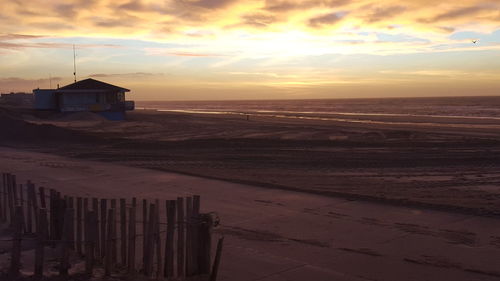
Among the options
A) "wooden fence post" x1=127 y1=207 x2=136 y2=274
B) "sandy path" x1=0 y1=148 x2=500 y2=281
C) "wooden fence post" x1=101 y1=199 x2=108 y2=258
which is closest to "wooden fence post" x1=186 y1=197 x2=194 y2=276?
"sandy path" x1=0 y1=148 x2=500 y2=281

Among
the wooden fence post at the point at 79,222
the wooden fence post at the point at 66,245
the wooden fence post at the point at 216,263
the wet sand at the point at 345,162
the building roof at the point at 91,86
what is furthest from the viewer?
the building roof at the point at 91,86

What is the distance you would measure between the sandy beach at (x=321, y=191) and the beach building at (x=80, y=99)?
66.7ft

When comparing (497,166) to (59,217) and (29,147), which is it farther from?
(29,147)

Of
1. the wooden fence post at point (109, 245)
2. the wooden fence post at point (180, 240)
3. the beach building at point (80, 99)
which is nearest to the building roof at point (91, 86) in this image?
the beach building at point (80, 99)

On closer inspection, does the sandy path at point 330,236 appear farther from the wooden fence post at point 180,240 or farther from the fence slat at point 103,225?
the fence slat at point 103,225

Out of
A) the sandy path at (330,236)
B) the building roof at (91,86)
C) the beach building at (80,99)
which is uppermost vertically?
the building roof at (91,86)

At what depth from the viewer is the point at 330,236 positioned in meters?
8.77

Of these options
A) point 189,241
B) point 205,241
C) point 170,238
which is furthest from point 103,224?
point 205,241

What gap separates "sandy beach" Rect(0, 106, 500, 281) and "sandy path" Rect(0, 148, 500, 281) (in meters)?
0.02

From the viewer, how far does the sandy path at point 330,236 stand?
7.04 meters

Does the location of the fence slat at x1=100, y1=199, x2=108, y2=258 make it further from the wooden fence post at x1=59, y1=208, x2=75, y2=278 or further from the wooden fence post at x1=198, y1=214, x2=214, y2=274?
the wooden fence post at x1=198, y1=214, x2=214, y2=274

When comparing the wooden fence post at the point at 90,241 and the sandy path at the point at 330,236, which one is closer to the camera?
the wooden fence post at the point at 90,241

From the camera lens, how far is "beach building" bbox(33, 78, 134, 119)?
1896 inches

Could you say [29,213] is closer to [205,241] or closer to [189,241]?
[189,241]
